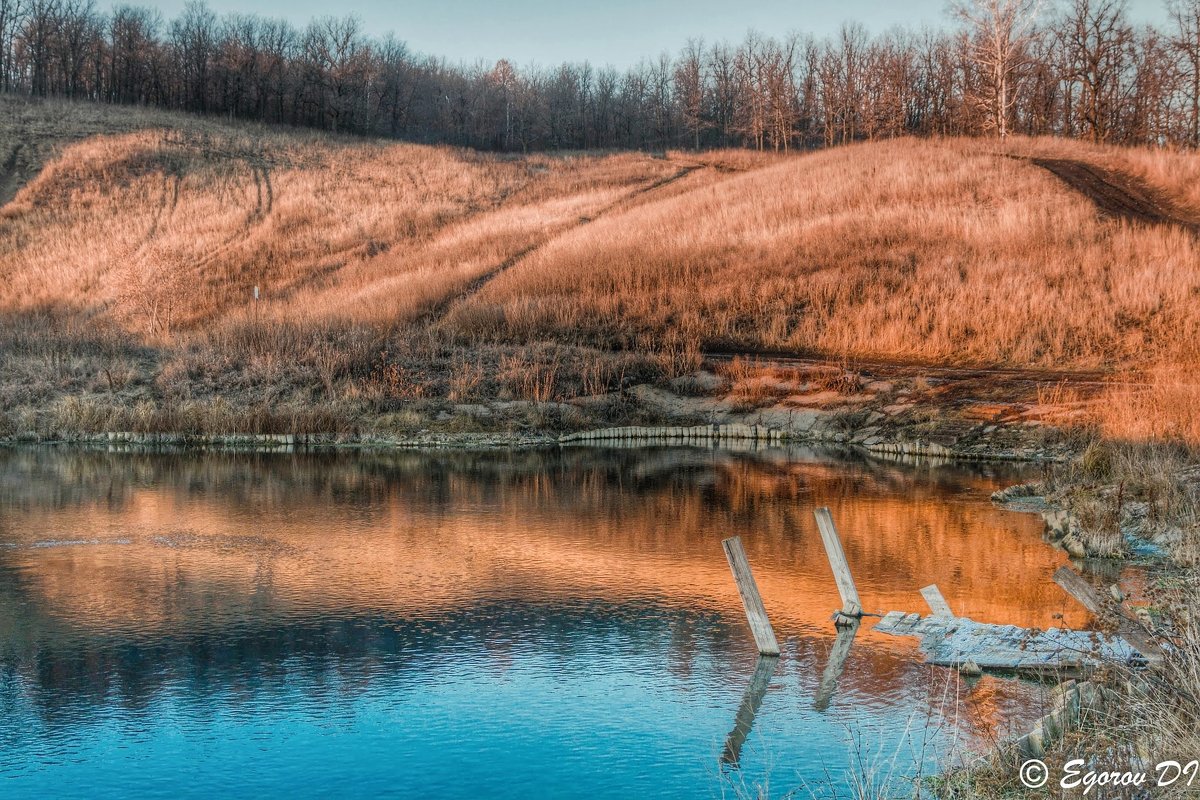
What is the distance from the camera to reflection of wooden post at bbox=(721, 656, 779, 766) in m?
7.18

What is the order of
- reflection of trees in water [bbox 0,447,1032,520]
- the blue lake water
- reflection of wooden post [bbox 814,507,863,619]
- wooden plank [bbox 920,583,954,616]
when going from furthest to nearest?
1. reflection of trees in water [bbox 0,447,1032,520]
2. reflection of wooden post [bbox 814,507,863,619]
3. wooden plank [bbox 920,583,954,616]
4. the blue lake water

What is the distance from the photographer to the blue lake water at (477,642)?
7000mm

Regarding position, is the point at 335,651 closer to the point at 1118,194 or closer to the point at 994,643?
the point at 994,643

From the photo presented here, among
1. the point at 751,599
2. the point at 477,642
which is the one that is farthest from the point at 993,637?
the point at 477,642

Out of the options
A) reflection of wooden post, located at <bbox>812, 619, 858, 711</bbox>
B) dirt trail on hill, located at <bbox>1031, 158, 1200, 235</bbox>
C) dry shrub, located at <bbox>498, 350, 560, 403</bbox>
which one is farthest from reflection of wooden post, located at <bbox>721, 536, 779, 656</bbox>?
dirt trail on hill, located at <bbox>1031, 158, 1200, 235</bbox>

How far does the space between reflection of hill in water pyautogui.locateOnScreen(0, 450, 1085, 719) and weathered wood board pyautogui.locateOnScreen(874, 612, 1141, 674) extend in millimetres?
336

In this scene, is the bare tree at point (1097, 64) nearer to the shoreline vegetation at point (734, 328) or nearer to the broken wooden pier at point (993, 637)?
the shoreline vegetation at point (734, 328)

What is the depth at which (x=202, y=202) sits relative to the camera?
53156 millimetres

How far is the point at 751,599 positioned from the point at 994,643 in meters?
2.10

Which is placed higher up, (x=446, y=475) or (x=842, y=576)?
(x=842, y=576)

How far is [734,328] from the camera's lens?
3005cm

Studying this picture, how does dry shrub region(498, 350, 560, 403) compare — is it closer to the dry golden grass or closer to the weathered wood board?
the dry golden grass

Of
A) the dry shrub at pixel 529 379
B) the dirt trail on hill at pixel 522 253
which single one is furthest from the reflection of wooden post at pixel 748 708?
the dirt trail on hill at pixel 522 253

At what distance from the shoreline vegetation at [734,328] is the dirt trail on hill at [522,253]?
0.21 meters
